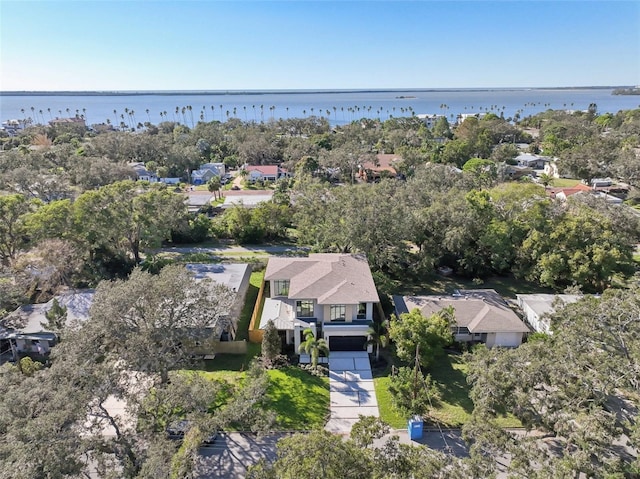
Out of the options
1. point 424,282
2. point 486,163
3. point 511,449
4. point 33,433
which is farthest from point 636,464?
point 486,163

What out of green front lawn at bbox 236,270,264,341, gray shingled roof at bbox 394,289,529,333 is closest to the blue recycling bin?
gray shingled roof at bbox 394,289,529,333

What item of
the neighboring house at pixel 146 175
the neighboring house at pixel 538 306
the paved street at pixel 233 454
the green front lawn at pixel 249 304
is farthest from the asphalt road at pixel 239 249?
the neighboring house at pixel 146 175

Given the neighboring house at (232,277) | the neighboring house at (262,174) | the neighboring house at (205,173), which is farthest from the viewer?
the neighboring house at (205,173)

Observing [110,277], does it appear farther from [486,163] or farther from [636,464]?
[486,163]

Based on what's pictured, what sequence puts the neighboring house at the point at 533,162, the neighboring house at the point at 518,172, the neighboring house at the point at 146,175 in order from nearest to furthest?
1. the neighboring house at the point at 518,172
2. the neighboring house at the point at 146,175
3. the neighboring house at the point at 533,162

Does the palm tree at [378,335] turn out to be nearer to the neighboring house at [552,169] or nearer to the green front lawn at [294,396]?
the green front lawn at [294,396]
